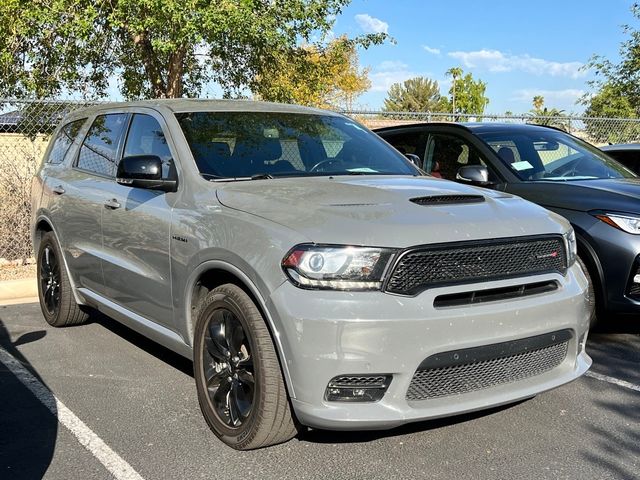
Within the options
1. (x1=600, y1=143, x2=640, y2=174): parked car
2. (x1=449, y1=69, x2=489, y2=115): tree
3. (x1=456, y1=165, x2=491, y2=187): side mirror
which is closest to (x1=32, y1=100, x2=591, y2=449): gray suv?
(x1=456, y1=165, x2=491, y2=187): side mirror

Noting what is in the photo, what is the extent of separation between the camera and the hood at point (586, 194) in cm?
514

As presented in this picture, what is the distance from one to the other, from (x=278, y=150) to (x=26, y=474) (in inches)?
91.9

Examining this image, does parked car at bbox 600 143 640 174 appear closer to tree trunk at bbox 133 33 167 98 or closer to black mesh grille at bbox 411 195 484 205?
black mesh grille at bbox 411 195 484 205

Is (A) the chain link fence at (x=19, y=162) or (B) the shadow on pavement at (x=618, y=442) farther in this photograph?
(A) the chain link fence at (x=19, y=162)

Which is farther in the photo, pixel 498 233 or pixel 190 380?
pixel 190 380

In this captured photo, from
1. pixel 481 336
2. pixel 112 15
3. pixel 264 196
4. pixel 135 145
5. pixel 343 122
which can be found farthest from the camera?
pixel 112 15

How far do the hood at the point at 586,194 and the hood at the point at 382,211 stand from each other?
62.3 inches

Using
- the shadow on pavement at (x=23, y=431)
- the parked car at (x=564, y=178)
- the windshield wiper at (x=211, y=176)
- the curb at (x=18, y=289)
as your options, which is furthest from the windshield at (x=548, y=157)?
the curb at (x=18, y=289)

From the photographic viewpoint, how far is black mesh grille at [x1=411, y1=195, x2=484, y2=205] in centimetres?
352

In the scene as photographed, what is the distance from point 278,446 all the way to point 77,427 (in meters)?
1.18

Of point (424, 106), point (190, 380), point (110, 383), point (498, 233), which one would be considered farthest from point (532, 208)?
point (424, 106)

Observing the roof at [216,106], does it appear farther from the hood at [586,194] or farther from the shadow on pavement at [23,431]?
the shadow on pavement at [23,431]

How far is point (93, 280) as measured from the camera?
197 inches

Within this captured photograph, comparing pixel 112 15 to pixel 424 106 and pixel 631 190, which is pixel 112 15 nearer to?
pixel 631 190
